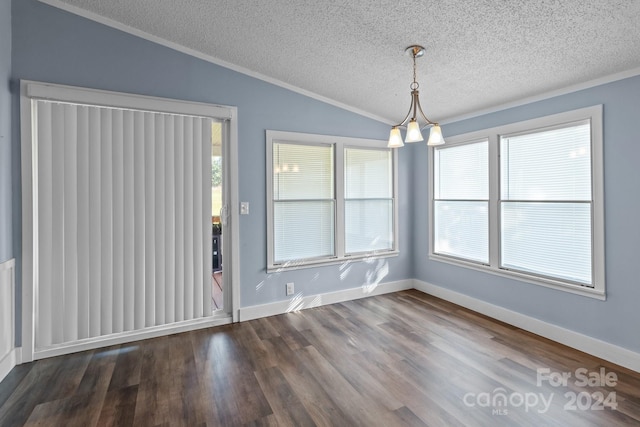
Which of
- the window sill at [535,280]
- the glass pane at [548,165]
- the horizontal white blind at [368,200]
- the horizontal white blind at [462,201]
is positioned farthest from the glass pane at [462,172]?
the window sill at [535,280]

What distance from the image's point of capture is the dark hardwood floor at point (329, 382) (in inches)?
76.3

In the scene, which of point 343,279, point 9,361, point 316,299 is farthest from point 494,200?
point 9,361

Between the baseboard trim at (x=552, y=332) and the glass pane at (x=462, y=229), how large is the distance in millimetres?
514

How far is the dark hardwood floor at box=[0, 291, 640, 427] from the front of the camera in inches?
76.3

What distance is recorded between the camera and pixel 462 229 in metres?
3.97

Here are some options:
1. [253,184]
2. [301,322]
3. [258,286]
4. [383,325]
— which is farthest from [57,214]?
[383,325]

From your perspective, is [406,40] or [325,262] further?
[325,262]

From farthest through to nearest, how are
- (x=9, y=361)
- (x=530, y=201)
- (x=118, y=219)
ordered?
(x=530, y=201) < (x=118, y=219) < (x=9, y=361)

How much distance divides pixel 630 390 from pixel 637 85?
7.39 ft

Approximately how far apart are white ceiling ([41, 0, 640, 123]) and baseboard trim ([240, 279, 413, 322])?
2465 mm

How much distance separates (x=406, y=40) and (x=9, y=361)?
13.0ft

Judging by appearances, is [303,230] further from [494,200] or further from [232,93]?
[494,200]

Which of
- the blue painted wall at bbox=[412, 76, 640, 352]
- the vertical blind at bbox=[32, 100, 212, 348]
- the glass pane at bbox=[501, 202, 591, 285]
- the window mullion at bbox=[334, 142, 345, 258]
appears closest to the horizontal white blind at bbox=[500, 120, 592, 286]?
the glass pane at bbox=[501, 202, 591, 285]

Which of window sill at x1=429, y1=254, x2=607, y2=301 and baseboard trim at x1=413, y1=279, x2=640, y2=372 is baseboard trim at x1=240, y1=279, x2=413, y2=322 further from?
window sill at x1=429, y1=254, x2=607, y2=301
